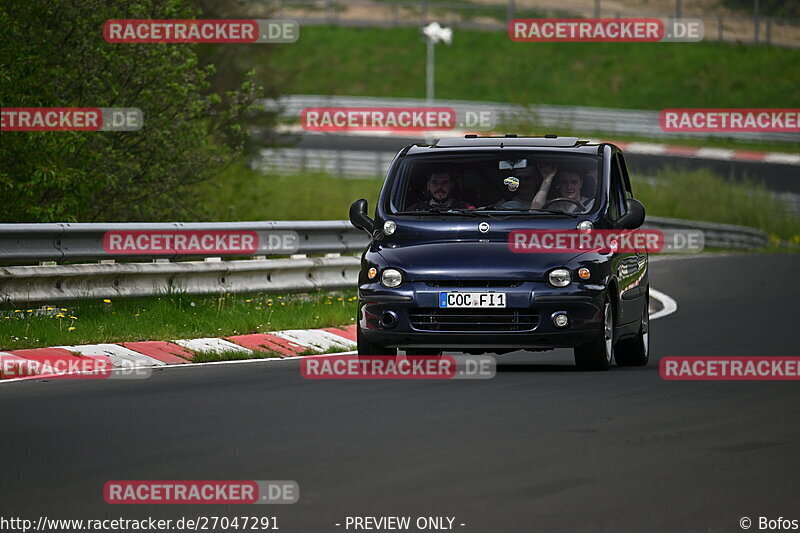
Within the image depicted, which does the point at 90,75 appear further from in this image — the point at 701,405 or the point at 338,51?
the point at 338,51

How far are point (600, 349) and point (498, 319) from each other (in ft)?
3.19

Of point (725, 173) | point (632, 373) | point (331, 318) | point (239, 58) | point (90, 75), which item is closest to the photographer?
point (632, 373)

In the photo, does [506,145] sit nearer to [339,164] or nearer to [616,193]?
[616,193]

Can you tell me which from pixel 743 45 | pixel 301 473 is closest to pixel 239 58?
pixel 301 473

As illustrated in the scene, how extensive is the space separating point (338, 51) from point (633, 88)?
13.5 m

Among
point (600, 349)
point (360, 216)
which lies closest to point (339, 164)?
point (360, 216)

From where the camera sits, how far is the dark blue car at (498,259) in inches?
525

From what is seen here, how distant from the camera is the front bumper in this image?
43.7 ft

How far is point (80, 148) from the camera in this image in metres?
21.5

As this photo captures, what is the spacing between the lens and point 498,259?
13.4 m

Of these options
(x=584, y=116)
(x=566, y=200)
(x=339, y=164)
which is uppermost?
(x=584, y=116)

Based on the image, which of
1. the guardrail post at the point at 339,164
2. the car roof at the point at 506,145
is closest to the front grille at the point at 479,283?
the car roof at the point at 506,145

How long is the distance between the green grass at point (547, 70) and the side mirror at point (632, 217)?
52814 millimetres

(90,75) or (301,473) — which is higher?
(90,75)
